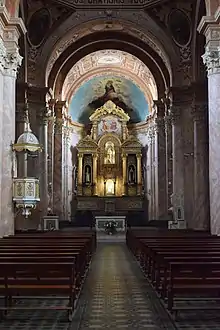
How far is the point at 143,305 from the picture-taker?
7.32m

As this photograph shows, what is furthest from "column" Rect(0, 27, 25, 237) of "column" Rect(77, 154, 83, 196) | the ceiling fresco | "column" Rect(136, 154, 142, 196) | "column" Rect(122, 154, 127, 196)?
"column" Rect(122, 154, 127, 196)

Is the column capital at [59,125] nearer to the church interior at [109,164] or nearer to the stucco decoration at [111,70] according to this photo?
the church interior at [109,164]

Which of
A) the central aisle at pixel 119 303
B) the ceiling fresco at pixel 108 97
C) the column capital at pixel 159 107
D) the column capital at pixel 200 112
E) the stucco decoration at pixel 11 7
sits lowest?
the central aisle at pixel 119 303

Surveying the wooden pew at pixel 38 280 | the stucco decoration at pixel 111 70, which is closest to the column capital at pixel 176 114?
the stucco decoration at pixel 111 70

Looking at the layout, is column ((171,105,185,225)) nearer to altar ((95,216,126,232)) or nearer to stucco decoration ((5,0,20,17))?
altar ((95,216,126,232))

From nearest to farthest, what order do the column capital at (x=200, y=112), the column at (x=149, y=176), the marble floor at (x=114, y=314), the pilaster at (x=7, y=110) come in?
the marble floor at (x=114, y=314), the pilaster at (x=7, y=110), the column capital at (x=200, y=112), the column at (x=149, y=176)

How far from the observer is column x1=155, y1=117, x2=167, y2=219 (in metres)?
26.6

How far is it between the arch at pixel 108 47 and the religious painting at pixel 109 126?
298 inches

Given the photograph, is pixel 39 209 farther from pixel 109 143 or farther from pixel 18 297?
pixel 18 297

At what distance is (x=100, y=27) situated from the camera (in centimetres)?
2436

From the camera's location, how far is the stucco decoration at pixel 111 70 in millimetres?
27984

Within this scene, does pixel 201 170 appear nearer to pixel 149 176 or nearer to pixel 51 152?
pixel 51 152

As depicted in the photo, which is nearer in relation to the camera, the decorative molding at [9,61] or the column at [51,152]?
the decorative molding at [9,61]

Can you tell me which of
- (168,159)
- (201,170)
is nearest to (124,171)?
(168,159)
